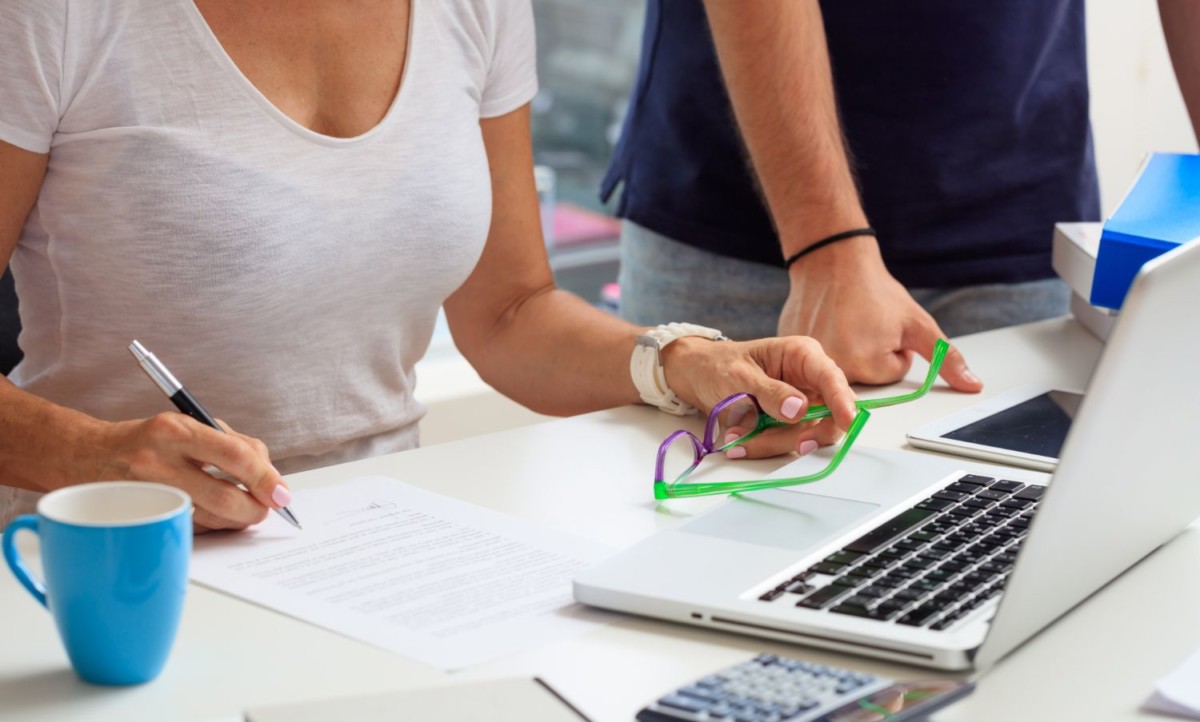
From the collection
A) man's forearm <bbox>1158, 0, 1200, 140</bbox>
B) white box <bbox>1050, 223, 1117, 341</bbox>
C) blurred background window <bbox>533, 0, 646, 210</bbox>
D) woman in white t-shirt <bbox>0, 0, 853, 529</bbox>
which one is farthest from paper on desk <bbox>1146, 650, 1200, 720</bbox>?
blurred background window <bbox>533, 0, 646, 210</bbox>

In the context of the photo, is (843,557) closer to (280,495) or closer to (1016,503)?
(1016,503)

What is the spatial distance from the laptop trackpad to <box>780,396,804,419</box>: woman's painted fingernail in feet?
0.36

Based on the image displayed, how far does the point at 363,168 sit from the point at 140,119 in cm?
18

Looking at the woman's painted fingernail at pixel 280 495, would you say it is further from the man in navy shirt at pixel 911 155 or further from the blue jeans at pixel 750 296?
the blue jeans at pixel 750 296

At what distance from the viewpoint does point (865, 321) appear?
3.88ft

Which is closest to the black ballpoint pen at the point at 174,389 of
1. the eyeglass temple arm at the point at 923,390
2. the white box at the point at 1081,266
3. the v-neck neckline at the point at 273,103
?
the v-neck neckline at the point at 273,103

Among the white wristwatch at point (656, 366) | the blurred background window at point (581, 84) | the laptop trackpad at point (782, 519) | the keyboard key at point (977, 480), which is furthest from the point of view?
the blurred background window at point (581, 84)

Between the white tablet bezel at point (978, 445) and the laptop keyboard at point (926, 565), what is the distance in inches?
4.6

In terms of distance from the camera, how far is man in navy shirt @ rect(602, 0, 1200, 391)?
4.92ft

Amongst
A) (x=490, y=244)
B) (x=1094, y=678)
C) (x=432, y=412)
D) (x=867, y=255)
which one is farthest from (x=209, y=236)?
(x=432, y=412)

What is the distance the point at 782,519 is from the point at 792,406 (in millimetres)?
168

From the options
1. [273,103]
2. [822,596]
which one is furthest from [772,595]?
[273,103]

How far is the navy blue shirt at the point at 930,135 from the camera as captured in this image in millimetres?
1500

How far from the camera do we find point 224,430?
33.7 inches
